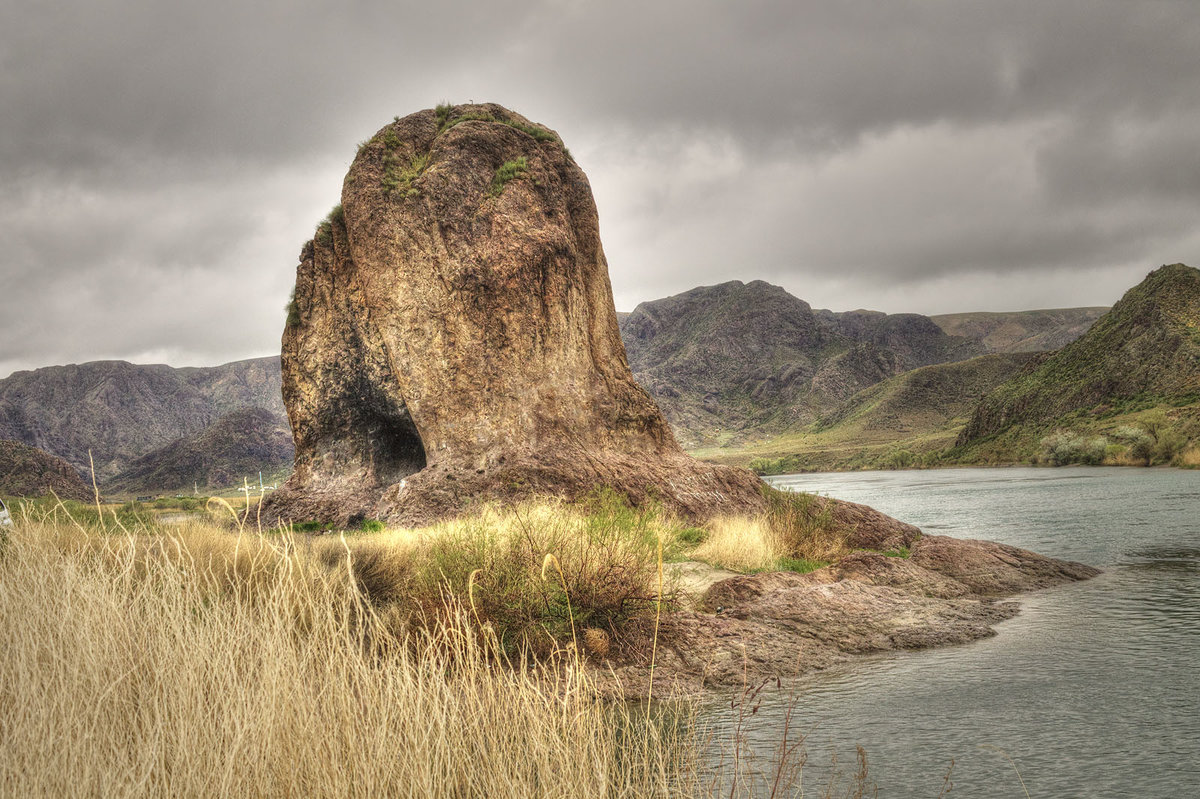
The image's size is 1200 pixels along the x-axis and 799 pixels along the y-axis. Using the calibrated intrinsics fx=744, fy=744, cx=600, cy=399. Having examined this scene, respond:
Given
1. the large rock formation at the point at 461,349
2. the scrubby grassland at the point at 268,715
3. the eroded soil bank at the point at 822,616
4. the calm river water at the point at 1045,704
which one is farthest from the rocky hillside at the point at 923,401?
the scrubby grassland at the point at 268,715

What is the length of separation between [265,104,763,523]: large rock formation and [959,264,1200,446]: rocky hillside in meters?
59.2

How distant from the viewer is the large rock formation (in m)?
17.8

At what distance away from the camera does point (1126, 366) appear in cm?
7012

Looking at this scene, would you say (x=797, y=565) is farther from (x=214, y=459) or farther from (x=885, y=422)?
(x=214, y=459)

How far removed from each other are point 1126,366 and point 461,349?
2920 inches

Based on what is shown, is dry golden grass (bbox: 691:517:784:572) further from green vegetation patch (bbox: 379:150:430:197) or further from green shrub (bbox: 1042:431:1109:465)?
green shrub (bbox: 1042:431:1109:465)

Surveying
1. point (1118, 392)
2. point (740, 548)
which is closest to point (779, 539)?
point (740, 548)

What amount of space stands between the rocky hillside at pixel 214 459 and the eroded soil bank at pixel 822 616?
157 meters

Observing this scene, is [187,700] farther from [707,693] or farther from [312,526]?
[312,526]

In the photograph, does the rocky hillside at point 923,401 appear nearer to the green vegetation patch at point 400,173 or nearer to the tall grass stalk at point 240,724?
the green vegetation patch at point 400,173

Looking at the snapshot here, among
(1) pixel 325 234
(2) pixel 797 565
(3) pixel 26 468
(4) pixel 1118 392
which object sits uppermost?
(1) pixel 325 234

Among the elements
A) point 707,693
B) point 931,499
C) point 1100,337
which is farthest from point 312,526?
point 1100,337

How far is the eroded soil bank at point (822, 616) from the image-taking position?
8.20 m

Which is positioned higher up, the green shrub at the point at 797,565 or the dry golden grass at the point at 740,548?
the dry golden grass at the point at 740,548
